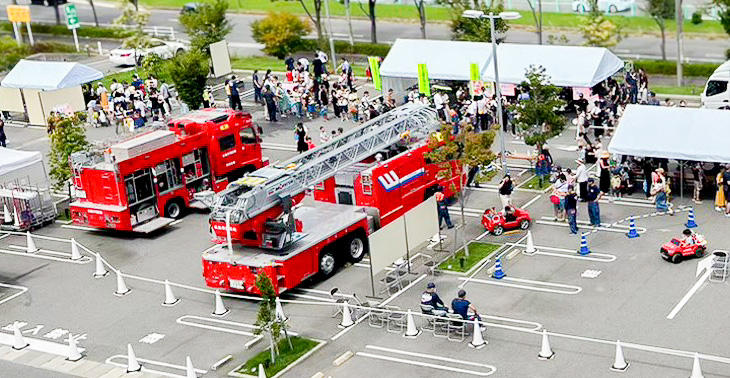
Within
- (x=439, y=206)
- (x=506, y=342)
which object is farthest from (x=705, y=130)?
(x=506, y=342)

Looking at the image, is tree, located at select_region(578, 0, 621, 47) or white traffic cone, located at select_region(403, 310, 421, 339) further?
tree, located at select_region(578, 0, 621, 47)

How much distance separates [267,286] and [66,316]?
7.46 meters

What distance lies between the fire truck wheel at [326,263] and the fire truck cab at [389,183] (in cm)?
280

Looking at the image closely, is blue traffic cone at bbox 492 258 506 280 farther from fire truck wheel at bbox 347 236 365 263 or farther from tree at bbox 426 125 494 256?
fire truck wheel at bbox 347 236 365 263

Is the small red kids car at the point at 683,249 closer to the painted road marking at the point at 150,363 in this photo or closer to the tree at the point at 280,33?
the painted road marking at the point at 150,363

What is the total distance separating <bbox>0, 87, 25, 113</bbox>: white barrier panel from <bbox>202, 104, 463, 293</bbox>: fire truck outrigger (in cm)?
2141

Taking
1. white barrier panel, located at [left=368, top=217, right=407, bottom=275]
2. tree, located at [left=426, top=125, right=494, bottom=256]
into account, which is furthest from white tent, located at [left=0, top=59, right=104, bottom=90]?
white barrier panel, located at [left=368, top=217, right=407, bottom=275]

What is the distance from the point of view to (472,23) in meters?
51.4

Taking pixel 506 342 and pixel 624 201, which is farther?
pixel 624 201

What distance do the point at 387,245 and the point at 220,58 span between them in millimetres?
28584

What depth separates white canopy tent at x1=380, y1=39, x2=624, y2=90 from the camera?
4434cm

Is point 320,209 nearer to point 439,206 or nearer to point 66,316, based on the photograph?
point 439,206

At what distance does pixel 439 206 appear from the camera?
34.4 m

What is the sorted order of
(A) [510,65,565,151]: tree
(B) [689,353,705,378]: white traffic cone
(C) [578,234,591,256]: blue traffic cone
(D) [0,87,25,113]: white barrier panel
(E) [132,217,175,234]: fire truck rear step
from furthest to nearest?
1. (D) [0,87,25,113]: white barrier panel
2. (A) [510,65,565,151]: tree
3. (E) [132,217,175,234]: fire truck rear step
4. (C) [578,234,591,256]: blue traffic cone
5. (B) [689,353,705,378]: white traffic cone
